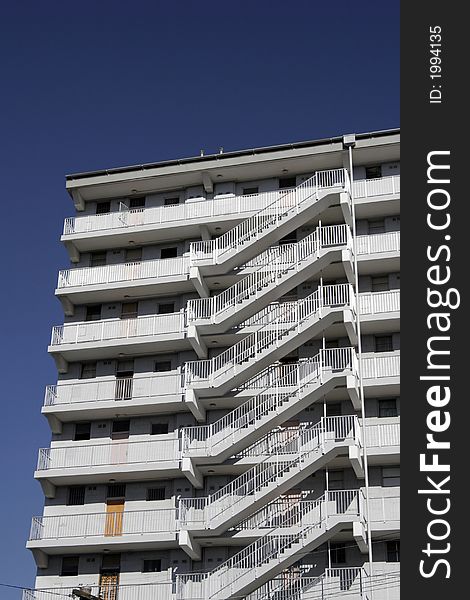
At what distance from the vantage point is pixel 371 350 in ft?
143

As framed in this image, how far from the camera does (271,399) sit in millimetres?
41531

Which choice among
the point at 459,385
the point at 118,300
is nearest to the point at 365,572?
the point at 118,300

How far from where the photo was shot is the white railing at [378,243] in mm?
44250

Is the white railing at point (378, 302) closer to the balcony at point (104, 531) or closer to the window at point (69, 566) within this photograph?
the balcony at point (104, 531)

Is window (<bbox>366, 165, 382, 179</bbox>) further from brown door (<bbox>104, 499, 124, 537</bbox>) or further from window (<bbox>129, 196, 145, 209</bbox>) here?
brown door (<bbox>104, 499, 124, 537</bbox>)

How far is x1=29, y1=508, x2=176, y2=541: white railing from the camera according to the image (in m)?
42.2

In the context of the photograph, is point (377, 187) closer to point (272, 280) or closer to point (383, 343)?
point (272, 280)

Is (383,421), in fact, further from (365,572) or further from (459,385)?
(459,385)

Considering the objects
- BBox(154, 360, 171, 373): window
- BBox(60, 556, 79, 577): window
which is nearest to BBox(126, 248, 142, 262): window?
BBox(154, 360, 171, 373): window

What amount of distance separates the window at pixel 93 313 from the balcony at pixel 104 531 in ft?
32.1

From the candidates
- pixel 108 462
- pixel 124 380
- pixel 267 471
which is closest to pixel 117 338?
pixel 124 380

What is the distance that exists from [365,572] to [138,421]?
12.8m

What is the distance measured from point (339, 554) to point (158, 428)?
10.4 metres

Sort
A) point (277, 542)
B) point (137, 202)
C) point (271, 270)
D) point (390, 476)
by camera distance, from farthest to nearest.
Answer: point (137, 202) < point (271, 270) < point (390, 476) < point (277, 542)
